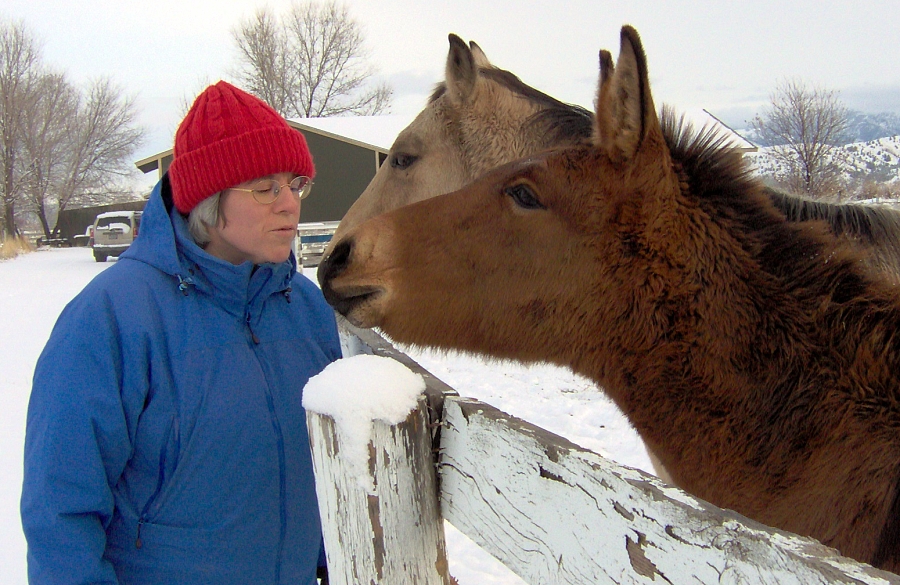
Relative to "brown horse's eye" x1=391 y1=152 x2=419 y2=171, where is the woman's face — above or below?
below

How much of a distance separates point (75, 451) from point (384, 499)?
73 centimetres

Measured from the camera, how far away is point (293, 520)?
1.81 meters

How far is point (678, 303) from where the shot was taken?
1860 millimetres

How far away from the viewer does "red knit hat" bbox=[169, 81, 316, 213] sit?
1792mm

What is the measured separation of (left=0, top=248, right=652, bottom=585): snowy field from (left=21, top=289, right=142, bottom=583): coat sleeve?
0.99m

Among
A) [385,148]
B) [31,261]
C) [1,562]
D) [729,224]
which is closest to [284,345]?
[729,224]

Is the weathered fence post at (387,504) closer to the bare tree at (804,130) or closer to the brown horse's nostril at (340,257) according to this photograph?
the brown horse's nostril at (340,257)

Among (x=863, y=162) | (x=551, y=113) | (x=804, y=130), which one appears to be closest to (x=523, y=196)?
(x=551, y=113)

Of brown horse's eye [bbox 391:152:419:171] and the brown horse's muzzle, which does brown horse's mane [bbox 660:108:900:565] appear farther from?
brown horse's eye [bbox 391:152:419:171]

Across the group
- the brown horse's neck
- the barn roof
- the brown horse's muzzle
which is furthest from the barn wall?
the brown horse's neck

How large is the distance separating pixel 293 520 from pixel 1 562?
3039 mm

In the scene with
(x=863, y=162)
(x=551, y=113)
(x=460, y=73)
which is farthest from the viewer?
(x=863, y=162)

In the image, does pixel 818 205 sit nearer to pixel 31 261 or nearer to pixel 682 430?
pixel 682 430

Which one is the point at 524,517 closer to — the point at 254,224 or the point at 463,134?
the point at 254,224
